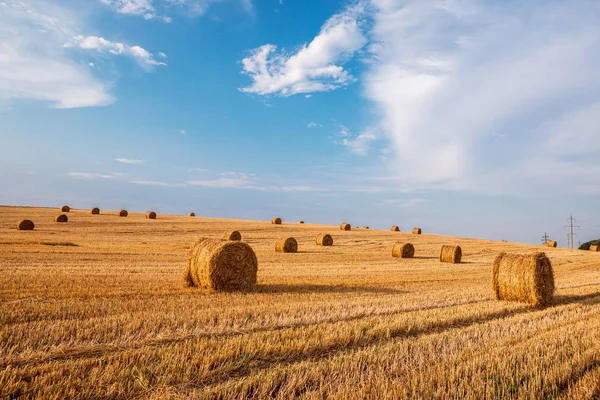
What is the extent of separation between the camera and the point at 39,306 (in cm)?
757

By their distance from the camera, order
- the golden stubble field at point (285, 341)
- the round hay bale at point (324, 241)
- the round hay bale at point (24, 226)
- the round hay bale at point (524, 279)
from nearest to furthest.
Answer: the golden stubble field at point (285, 341) < the round hay bale at point (524, 279) < the round hay bale at point (24, 226) < the round hay bale at point (324, 241)

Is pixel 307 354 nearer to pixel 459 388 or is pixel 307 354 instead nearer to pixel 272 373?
pixel 272 373

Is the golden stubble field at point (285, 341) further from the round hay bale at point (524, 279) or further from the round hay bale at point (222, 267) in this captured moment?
the round hay bale at point (222, 267)

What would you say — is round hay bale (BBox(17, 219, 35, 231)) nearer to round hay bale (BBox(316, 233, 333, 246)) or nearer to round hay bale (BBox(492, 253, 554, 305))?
round hay bale (BBox(316, 233, 333, 246))

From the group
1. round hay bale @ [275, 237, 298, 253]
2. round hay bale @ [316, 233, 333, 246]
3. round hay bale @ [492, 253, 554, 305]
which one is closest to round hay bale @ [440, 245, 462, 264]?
round hay bale @ [275, 237, 298, 253]

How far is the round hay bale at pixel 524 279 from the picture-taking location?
34.1ft

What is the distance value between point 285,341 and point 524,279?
24.9 ft

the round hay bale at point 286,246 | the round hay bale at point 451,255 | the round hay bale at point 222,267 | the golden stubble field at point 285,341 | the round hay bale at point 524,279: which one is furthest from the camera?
the round hay bale at point 286,246

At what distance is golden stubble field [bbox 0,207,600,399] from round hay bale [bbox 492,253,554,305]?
44 centimetres

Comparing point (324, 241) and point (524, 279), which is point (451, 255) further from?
point (524, 279)

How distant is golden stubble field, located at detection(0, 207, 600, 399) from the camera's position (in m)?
4.25

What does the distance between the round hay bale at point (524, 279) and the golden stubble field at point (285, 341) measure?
439mm

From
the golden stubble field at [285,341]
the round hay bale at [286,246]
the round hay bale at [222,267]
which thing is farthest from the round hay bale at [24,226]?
the round hay bale at [222,267]

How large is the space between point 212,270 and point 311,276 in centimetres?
459
